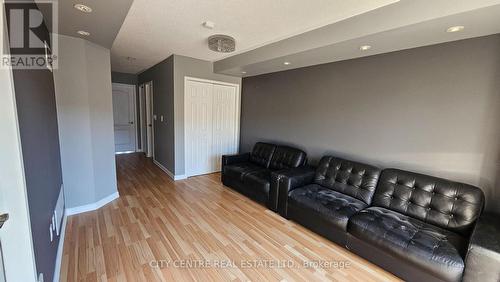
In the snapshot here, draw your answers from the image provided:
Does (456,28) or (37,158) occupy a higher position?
(456,28)

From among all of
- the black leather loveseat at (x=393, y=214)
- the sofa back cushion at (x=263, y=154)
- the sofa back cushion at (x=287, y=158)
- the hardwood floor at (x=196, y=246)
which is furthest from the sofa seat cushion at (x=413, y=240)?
the sofa back cushion at (x=263, y=154)

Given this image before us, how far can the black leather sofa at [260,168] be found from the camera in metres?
3.07

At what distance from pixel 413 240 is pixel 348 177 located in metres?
1.03

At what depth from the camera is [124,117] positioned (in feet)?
19.8

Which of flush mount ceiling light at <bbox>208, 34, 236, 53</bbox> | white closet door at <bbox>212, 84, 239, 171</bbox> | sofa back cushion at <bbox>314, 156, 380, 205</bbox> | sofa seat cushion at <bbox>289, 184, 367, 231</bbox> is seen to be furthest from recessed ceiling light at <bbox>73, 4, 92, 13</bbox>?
sofa back cushion at <bbox>314, 156, 380, 205</bbox>

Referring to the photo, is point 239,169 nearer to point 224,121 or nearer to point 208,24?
point 224,121

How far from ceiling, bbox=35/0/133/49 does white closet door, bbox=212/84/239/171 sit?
2242 mm

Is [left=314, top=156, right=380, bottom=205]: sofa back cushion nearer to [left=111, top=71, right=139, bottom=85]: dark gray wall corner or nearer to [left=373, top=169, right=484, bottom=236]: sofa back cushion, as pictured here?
[left=373, top=169, right=484, bottom=236]: sofa back cushion

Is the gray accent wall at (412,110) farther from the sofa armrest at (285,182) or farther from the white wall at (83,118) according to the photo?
the white wall at (83,118)

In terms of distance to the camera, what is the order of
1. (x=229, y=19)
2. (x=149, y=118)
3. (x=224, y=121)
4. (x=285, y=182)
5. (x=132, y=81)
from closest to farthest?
1. (x=229, y=19)
2. (x=285, y=182)
3. (x=224, y=121)
4. (x=149, y=118)
5. (x=132, y=81)

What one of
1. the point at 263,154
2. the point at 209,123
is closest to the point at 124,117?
the point at 209,123

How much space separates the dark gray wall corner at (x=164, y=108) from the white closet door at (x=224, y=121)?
0.88 metres

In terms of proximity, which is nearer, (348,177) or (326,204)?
(326,204)

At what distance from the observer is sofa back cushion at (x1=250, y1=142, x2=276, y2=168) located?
381 centimetres
